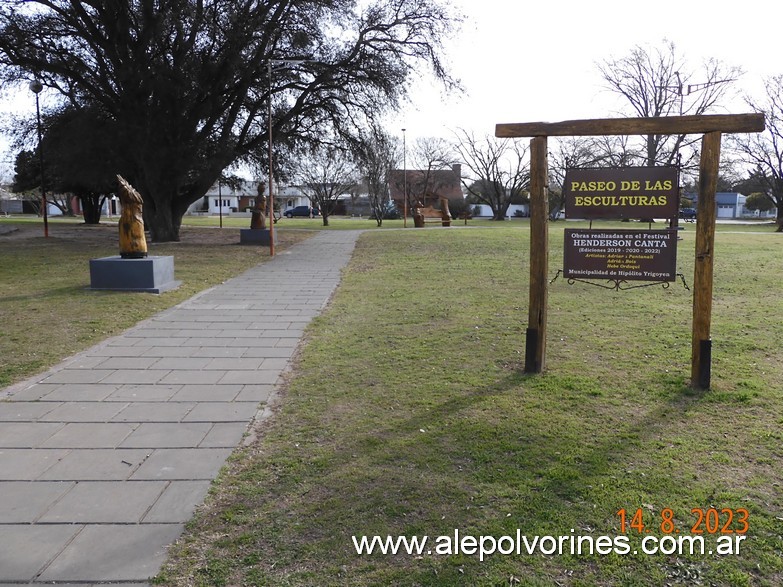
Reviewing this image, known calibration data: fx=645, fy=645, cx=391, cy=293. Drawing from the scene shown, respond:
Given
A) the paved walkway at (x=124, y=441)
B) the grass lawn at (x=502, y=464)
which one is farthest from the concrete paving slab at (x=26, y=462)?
the grass lawn at (x=502, y=464)

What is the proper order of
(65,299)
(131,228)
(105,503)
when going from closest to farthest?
1. (105,503)
2. (65,299)
3. (131,228)

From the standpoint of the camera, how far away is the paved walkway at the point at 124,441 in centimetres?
315

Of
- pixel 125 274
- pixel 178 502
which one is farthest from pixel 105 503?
pixel 125 274

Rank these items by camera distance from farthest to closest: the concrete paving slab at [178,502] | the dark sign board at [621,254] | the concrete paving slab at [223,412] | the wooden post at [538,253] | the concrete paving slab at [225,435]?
the wooden post at [538,253] < the dark sign board at [621,254] < the concrete paving slab at [223,412] < the concrete paving slab at [225,435] < the concrete paving slab at [178,502]

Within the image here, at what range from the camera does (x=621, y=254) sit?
237 inches

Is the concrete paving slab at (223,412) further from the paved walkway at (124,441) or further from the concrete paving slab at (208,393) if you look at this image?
the concrete paving slab at (208,393)

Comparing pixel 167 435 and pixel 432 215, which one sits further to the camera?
pixel 432 215

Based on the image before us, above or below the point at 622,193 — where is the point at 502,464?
below

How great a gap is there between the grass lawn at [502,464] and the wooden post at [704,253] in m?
0.26

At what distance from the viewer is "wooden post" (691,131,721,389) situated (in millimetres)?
5457

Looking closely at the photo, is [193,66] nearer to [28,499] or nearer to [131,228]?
[131,228]

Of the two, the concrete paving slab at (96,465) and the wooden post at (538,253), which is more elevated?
the wooden post at (538,253)

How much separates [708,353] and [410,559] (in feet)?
12.6

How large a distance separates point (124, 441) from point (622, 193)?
4577 millimetres
